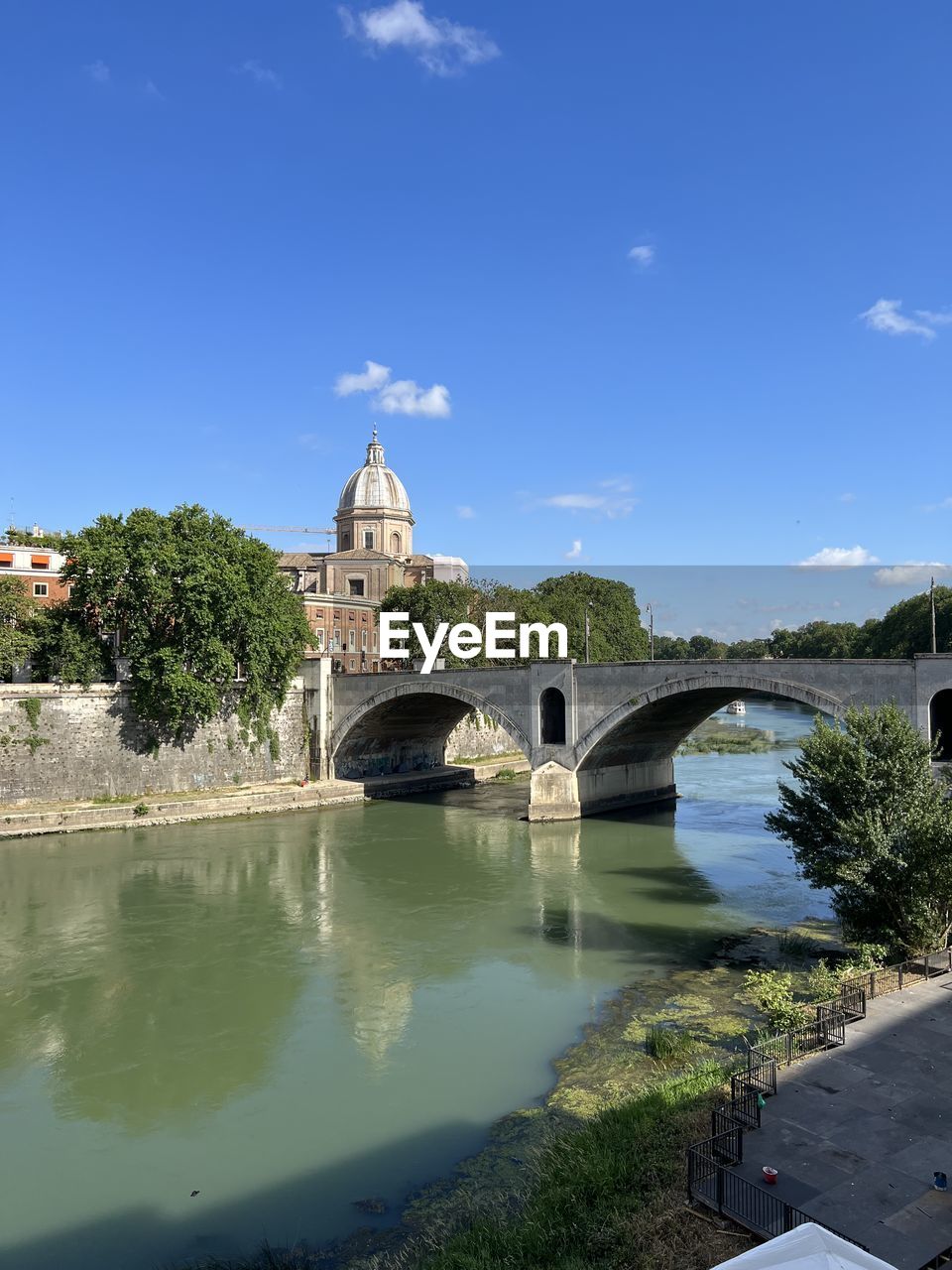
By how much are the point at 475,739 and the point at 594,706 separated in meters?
22.1

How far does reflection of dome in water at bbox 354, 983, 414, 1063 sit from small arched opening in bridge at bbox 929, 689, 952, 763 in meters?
19.8

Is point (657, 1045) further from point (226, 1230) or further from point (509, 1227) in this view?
point (226, 1230)

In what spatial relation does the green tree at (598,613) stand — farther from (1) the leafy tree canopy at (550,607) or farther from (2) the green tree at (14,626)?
(2) the green tree at (14,626)

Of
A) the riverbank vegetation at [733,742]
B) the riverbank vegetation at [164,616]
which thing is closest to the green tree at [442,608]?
the riverbank vegetation at [733,742]

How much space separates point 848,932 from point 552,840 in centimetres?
1909

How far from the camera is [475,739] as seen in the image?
203 feet

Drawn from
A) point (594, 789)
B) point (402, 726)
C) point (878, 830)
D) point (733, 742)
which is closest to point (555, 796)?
point (594, 789)

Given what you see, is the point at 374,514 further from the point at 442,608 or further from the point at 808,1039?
the point at 808,1039

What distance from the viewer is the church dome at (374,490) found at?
89.0 meters

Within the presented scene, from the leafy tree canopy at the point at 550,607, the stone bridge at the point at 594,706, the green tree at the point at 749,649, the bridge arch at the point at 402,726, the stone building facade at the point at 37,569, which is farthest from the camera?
the green tree at the point at 749,649

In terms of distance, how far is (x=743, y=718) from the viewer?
10738cm

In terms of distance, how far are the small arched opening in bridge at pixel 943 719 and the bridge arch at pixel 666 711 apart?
2.92 meters

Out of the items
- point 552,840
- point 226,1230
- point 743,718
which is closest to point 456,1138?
point 226,1230

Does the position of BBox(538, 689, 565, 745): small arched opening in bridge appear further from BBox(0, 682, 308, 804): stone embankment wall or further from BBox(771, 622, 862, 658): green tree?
BBox(771, 622, 862, 658): green tree
